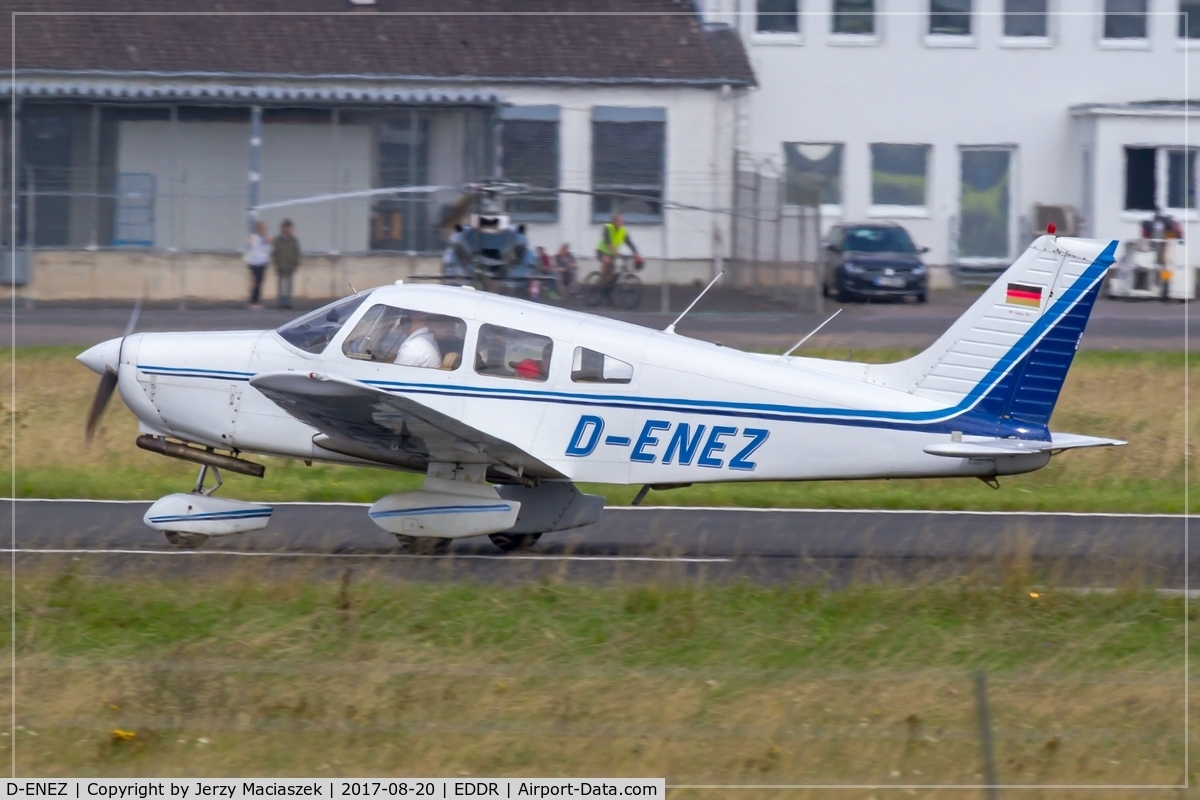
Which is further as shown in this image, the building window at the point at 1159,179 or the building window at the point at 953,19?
the building window at the point at 953,19

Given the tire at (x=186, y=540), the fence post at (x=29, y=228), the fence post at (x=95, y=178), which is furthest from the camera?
the fence post at (x=95, y=178)

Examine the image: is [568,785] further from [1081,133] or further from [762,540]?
[1081,133]

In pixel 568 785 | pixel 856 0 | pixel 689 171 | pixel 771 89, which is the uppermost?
Answer: pixel 856 0

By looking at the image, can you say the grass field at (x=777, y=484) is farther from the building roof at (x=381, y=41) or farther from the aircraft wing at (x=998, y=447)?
the building roof at (x=381, y=41)

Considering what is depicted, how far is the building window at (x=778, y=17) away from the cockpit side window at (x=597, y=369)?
2593 cm

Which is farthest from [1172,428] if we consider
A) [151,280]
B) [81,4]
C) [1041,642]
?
[81,4]

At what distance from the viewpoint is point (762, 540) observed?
39.5 feet

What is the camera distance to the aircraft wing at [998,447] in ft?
34.4

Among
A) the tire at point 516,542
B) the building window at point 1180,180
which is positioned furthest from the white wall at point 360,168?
the tire at point 516,542

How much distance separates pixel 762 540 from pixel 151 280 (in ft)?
60.3

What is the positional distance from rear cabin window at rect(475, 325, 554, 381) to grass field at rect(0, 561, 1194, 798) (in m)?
1.81
